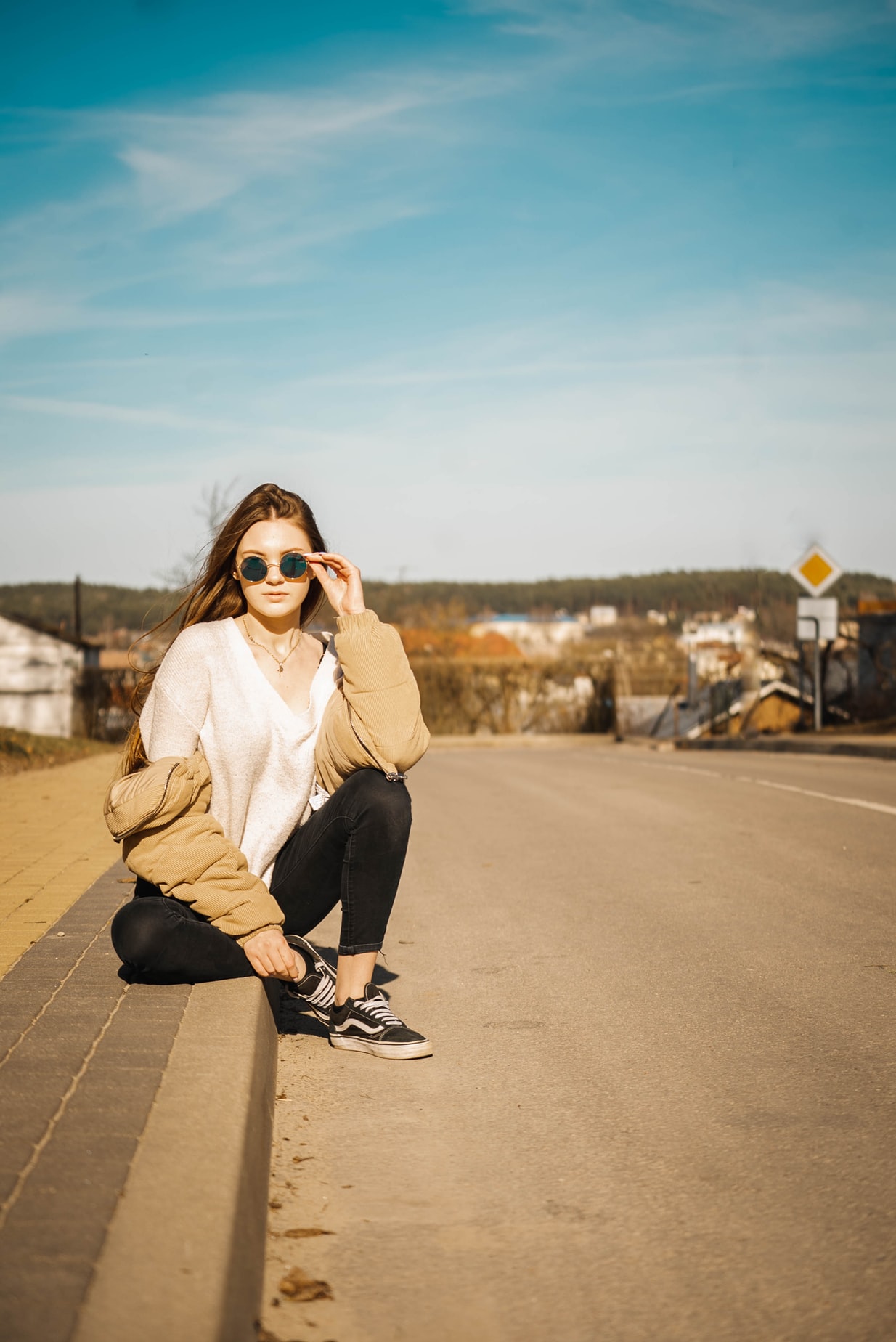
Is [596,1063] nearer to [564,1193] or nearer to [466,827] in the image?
[564,1193]

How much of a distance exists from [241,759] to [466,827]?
6.77 meters

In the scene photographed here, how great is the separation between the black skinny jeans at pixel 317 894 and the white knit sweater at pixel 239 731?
0.13 meters

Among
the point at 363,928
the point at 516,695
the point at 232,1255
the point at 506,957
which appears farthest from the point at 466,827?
the point at 516,695

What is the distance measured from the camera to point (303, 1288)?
100 inches

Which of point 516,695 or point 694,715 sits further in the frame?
point 516,695

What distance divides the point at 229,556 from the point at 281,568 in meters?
0.24

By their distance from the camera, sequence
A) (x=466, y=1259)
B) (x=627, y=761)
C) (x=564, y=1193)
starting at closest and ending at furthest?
(x=466, y=1259), (x=564, y=1193), (x=627, y=761)

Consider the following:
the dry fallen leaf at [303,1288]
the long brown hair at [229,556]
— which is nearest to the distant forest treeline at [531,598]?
the long brown hair at [229,556]

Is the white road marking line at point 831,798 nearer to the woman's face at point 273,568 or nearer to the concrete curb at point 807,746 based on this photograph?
the concrete curb at point 807,746

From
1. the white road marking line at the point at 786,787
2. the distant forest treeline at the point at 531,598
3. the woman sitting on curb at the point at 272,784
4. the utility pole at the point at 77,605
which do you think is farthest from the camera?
Answer: the utility pole at the point at 77,605

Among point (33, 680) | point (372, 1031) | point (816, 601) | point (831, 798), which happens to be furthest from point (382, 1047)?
point (33, 680)

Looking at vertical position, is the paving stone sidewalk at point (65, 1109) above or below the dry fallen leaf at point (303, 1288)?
above

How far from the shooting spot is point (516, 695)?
1375 inches

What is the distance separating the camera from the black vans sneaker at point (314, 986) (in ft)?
13.7
